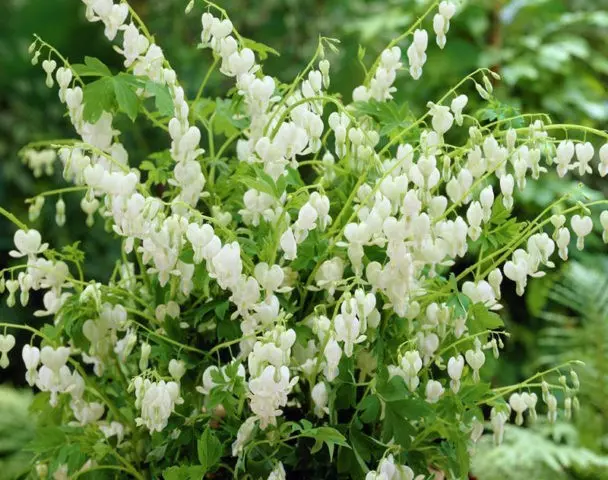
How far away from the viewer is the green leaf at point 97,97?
917mm

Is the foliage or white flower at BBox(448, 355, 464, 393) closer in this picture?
white flower at BBox(448, 355, 464, 393)

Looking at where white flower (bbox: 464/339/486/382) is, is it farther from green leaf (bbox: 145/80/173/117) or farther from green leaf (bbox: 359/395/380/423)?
green leaf (bbox: 145/80/173/117)

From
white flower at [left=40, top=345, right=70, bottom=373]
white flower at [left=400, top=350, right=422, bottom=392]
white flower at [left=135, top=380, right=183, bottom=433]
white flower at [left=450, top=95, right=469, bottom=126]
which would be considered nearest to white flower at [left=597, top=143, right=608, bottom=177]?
white flower at [left=450, top=95, right=469, bottom=126]

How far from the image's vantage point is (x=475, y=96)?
2432 mm

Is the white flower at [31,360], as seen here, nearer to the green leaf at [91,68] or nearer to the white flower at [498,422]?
the green leaf at [91,68]

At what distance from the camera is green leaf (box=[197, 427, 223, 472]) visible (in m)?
0.91

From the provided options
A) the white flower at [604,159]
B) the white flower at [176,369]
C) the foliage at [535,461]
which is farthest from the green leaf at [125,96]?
the foliage at [535,461]

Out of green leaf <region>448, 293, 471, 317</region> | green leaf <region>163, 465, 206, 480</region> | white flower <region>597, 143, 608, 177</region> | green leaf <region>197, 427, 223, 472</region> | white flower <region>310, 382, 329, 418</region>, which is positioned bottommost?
green leaf <region>163, 465, 206, 480</region>

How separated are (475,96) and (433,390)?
5.22 feet

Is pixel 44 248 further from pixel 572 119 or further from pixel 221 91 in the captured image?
pixel 221 91

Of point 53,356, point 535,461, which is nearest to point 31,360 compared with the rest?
point 53,356

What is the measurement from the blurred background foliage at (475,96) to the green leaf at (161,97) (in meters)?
0.24

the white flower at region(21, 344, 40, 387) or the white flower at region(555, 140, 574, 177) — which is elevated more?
the white flower at region(555, 140, 574, 177)

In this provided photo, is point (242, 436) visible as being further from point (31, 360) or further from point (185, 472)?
point (31, 360)
